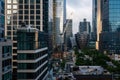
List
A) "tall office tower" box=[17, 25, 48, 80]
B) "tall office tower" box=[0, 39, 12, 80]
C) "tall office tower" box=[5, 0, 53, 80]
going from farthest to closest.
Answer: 1. "tall office tower" box=[5, 0, 53, 80]
2. "tall office tower" box=[17, 25, 48, 80]
3. "tall office tower" box=[0, 39, 12, 80]

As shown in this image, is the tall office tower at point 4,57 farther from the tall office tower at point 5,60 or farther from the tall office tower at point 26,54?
the tall office tower at point 26,54

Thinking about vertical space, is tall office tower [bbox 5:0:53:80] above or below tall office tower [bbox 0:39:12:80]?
above

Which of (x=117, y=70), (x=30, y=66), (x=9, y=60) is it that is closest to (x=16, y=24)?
(x=117, y=70)

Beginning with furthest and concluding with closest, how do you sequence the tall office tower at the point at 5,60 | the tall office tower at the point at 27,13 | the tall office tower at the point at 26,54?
the tall office tower at the point at 27,13 < the tall office tower at the point at 26,54 < the tall office tower at the point at 5,60

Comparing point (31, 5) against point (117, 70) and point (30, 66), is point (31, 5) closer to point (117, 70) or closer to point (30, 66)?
point (117, 70)

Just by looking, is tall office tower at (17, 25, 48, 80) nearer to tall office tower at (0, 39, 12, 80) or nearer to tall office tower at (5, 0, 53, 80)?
tall office tower at (0, 39, 12, 80)

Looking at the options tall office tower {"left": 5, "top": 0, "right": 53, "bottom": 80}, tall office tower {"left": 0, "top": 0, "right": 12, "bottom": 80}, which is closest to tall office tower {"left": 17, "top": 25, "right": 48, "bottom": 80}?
tall office tower {"left": 0, "top": 0, "right": 12, "bottom": 80}

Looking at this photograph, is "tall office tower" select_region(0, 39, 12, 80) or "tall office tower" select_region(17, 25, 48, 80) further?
"tall office tower" select_region(17, 25, 48, 80)

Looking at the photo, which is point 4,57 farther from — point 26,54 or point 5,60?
point 26,54

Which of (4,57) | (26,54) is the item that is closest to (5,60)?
(4,57)

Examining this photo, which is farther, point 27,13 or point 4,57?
point 27,13

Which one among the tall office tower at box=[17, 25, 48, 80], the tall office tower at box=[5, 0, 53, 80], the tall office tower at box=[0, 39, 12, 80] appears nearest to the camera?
the tall office tower at box=[0, 39, 12, 80]

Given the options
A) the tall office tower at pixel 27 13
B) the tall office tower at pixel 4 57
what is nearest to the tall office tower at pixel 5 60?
the tall office tower at pixel 4 57

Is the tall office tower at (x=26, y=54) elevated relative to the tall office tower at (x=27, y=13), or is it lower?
lower
